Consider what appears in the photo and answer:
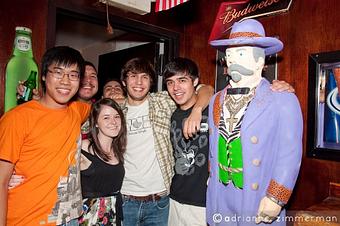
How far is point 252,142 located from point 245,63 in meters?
0.29

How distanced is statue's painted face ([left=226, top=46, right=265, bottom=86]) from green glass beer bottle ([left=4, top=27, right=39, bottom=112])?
99 centimetres

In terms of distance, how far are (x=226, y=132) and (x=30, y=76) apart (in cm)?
101

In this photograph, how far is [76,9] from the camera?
1722 mm

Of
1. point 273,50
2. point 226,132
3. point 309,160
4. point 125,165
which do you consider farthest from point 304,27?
point 125,165

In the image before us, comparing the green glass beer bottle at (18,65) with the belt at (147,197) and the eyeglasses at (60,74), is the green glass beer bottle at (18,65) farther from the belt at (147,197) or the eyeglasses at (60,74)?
the belt at (147,197)

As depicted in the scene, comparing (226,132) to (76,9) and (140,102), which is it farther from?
(76,9)

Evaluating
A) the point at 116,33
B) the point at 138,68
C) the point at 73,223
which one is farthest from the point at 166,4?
the point at 116,33

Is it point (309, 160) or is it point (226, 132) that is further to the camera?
point (309, 160)

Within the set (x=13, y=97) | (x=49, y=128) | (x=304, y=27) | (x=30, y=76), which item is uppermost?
(x=304, y=27)

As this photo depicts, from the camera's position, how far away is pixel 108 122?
4.95 ft

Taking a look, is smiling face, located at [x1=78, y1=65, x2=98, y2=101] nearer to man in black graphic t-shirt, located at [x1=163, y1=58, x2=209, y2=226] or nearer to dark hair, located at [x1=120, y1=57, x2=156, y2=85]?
dark hair, located at [x1=120, y1=57, x2=156, y2=85]

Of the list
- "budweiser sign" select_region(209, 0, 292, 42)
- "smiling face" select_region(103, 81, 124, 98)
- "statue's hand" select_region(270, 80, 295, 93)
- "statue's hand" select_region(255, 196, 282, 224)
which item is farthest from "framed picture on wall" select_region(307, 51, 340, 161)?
"smiling face" select_region(103, 81, 124, 98)

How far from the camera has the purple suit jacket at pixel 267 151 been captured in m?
1.07

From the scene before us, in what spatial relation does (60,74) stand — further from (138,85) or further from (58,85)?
(138,85)
